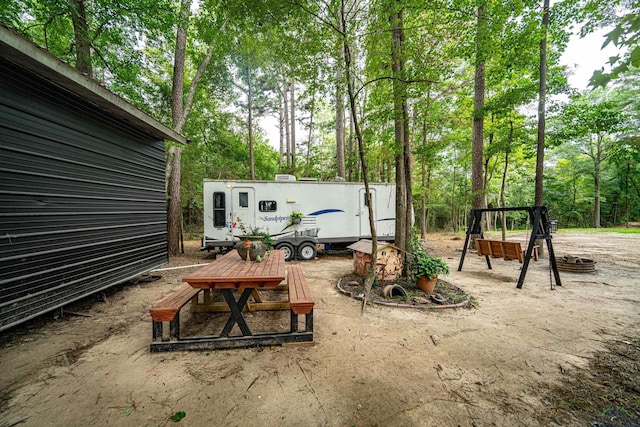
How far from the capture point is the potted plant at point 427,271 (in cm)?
409

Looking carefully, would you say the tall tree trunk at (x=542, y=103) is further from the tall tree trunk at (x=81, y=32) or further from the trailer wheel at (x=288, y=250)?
the tall tree trunk at (x=81, y=32)

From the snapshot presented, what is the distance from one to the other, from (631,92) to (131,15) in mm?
23426

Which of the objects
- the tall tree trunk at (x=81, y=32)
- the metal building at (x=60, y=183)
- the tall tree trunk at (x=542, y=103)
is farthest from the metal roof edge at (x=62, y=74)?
the tall tree trunk at (x=542, y=103)

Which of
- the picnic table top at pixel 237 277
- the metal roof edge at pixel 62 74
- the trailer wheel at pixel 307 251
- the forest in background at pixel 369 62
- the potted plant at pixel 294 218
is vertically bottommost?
the trailer wheel at pixel 307 251

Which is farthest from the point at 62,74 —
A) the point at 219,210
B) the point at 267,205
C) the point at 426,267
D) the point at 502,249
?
the point at 502,249

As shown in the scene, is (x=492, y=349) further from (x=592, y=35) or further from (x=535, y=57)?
(x=592, y=35)

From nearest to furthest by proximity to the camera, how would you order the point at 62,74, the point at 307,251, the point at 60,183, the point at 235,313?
the point at 235,313 < the point at 62,74 < the point at 60,183 < the point at 307,251

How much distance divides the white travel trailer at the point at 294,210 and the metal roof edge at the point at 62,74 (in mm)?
2862

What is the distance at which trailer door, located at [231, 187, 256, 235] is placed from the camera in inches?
271

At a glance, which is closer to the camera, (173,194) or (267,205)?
(267,205)

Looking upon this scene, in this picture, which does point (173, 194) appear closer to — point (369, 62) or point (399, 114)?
point (369, 62)

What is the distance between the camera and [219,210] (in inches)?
268

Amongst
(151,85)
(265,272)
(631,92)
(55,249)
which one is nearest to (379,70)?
(265,272)

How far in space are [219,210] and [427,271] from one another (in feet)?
18.5
